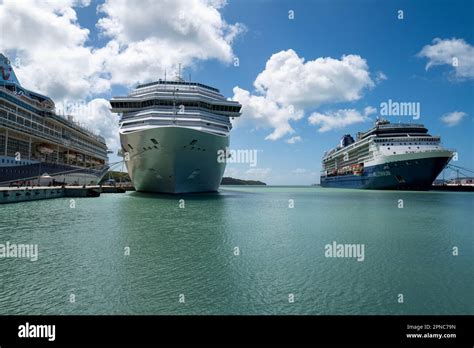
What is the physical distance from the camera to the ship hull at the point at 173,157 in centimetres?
3119

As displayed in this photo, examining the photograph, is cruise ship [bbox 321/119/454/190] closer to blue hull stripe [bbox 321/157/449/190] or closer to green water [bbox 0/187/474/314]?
blue hull stripe [bbox 321/157/449/190]

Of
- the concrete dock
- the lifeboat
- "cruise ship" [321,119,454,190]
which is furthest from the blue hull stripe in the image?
the lifeboat

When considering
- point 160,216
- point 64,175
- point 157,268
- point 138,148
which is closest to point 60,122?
point 64,175

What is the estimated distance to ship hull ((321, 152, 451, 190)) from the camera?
59.2 m

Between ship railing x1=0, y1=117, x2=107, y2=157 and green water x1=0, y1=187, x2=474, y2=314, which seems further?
ship railing x1=0, y1=117, x2=107, y2=157

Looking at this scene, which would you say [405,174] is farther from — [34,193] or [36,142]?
[36,142]

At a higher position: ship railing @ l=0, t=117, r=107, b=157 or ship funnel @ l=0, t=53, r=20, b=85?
ship funnel @ l=0, t=53, r=20, b=85

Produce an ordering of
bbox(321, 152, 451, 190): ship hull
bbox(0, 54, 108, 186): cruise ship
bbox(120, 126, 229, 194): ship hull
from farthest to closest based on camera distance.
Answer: bbox(321, 152, 451, 190): ship hull
bbox(0, 54, 108, 186): cruise ship
bbox(120, 126, 229, 194): ship hull

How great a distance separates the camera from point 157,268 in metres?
9.02

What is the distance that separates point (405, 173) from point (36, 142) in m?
81.5

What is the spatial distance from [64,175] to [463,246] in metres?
67.1

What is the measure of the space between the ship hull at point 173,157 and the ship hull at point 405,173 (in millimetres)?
45886

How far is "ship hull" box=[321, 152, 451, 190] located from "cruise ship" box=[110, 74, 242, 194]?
141 feet
